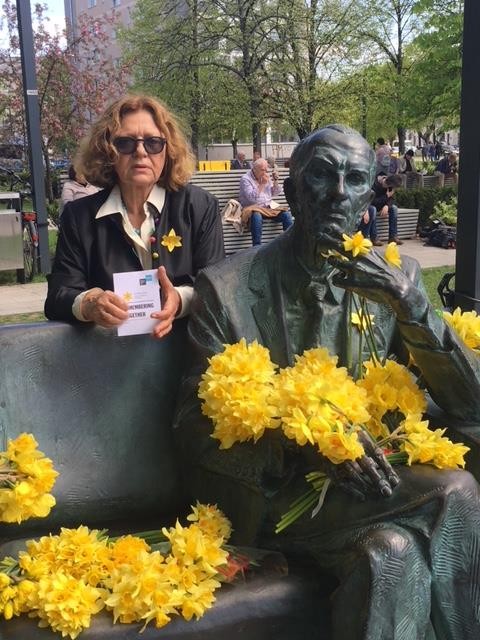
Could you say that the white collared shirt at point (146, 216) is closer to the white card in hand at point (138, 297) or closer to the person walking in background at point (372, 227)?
the white card in hand at point (138, 297)

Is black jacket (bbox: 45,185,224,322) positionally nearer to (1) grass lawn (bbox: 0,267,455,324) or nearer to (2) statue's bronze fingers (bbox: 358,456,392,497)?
(2) statue's bronze fingers (bbox: 358,456,392,497)

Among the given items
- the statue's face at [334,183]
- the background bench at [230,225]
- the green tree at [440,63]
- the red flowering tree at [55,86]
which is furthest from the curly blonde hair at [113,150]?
the green tree at [440,63]

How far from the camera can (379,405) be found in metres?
2.39

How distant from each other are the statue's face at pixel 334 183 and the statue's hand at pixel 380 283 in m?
0.14

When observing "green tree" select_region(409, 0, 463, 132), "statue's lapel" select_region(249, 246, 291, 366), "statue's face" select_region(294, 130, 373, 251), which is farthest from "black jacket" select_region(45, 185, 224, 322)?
"green tree" select_region(409, 0, 463, 132)

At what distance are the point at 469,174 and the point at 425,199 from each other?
12.8m

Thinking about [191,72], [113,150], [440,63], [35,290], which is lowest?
[35,290]

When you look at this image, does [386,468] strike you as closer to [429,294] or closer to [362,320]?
[362,320]

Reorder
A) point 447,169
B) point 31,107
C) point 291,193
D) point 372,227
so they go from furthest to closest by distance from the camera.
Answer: point 447,169 → point 372,227 → point 31,107 → point 291,193

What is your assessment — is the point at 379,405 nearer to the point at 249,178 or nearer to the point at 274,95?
the point at 249,178

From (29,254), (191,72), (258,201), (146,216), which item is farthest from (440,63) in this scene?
(146,216)

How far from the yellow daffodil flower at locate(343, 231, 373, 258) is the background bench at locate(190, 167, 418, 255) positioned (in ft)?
27.8

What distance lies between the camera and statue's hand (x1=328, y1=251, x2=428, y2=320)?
2.21m

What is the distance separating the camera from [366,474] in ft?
7.03
